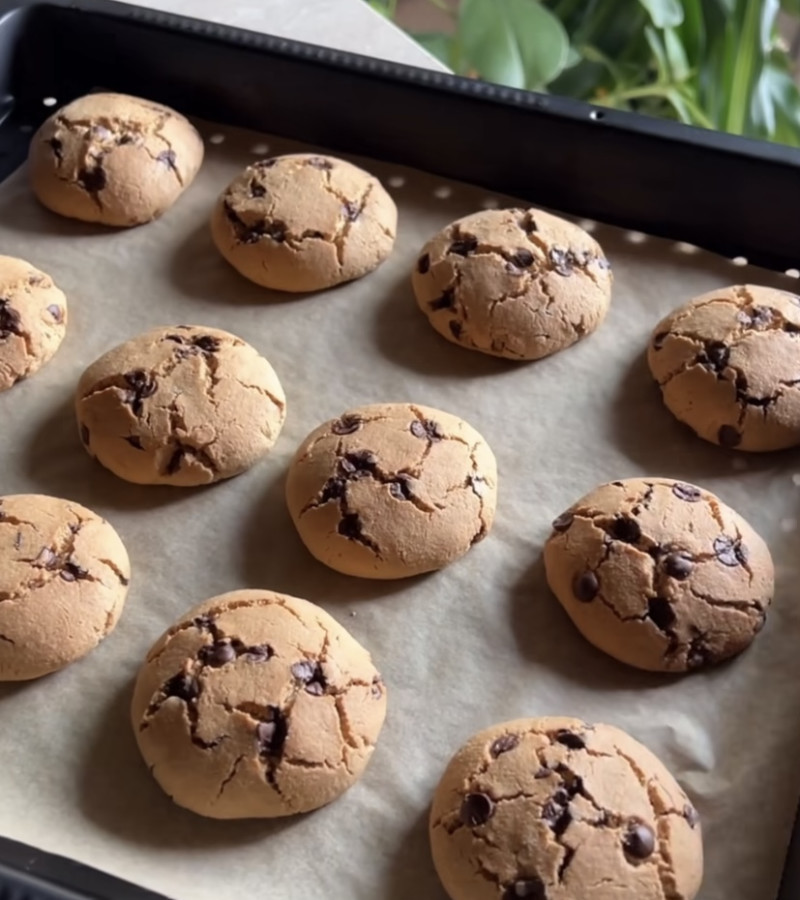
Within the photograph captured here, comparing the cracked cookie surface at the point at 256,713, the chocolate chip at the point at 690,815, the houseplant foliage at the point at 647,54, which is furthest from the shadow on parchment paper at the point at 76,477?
the houseplant foliage at the point at 647,54

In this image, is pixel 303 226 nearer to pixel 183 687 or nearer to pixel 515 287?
pixel 515 287

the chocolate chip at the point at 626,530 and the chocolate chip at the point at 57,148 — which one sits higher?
the chocolate chip at the point at 57,148

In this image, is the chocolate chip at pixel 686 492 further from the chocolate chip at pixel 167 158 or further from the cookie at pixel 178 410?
the chocolate chip at pixel 167 158

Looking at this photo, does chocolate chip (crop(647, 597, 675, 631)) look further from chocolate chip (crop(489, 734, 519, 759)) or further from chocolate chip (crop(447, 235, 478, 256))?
chocolate chip (crop(447, 235, 478, 256))

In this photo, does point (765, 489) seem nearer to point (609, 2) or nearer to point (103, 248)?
point (103, 248)

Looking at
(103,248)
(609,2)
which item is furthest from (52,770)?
(609,2)

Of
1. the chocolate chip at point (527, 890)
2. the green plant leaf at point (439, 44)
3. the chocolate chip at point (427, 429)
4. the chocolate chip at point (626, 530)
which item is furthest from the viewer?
the green plant leaf at point (439, 44)
